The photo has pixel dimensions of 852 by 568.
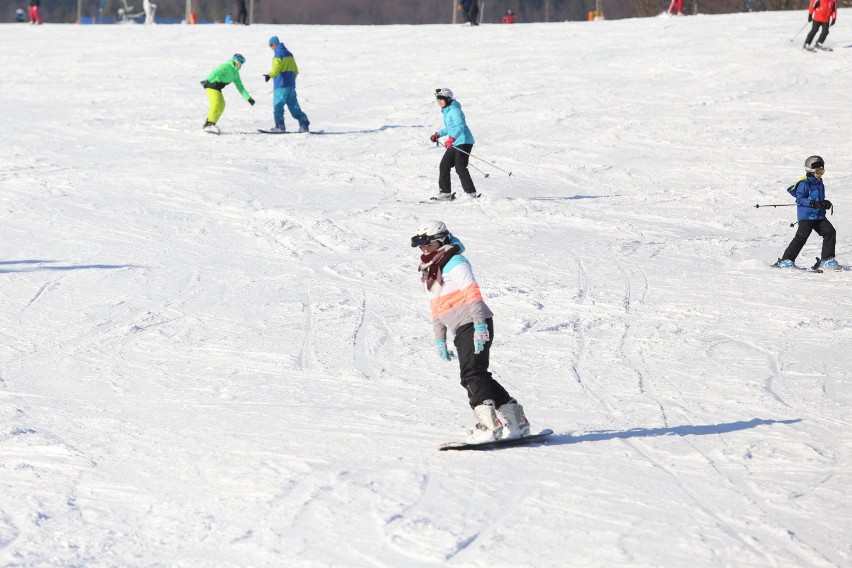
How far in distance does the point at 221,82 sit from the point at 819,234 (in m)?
9.85

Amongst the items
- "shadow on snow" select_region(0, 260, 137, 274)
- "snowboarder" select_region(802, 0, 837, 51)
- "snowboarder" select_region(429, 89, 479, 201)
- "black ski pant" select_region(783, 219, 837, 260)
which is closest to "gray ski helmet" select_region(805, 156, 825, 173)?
"black ski pant" select_region(783, 219, 837, 260)

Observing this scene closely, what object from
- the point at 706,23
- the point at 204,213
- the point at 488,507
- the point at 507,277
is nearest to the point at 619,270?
the point at 507,277

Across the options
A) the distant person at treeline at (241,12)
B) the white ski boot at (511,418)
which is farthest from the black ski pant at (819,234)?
the distant person at treeline at (241,12)

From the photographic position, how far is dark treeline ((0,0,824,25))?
64938 mm

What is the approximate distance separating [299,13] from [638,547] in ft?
219

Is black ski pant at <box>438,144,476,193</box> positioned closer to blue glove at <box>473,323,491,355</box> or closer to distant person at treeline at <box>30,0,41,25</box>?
blue glove at <box>473,323,491,355</box>

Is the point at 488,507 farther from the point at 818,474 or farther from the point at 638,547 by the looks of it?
the point at 818,474

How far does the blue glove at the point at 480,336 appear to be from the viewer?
6301 mm

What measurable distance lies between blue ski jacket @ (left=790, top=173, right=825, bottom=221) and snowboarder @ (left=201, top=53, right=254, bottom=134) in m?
9.00

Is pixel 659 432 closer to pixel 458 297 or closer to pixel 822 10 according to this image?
pixel 458 297

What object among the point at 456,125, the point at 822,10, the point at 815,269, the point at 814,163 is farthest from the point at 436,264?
the point at 822,10

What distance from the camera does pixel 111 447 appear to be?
21.6ft

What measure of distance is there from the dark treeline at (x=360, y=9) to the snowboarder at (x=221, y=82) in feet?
156

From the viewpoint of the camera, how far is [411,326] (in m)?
9.76
